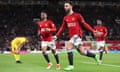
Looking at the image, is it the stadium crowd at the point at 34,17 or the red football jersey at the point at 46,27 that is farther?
the stadium crowd at the point at 34,17

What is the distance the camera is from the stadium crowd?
47.0m

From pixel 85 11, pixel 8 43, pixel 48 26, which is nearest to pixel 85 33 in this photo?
pixel 85 11

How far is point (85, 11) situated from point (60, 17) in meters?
3.59

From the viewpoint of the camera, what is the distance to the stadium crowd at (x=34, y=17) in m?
47.0

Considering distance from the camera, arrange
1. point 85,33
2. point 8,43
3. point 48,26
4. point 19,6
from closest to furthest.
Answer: point 48,26 < point 8,43 < point 85,33 < point 19,6

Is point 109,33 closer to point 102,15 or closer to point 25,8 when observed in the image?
point 102,15

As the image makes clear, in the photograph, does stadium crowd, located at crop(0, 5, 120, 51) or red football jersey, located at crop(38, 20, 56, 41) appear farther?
stadium crowd, located at crop(0, 5, 120, 51)

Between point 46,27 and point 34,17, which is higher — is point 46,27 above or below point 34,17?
above

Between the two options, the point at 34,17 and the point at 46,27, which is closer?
the point at 46,27

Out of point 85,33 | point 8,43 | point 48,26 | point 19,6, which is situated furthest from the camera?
point 19,6

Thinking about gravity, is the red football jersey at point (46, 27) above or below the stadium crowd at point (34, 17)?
above

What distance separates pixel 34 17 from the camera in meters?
50.7

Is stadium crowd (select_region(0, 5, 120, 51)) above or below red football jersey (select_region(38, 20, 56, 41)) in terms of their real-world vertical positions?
below

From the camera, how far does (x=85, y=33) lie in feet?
154
